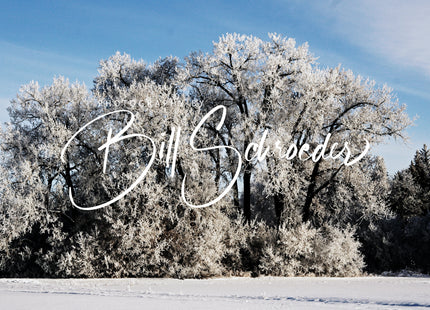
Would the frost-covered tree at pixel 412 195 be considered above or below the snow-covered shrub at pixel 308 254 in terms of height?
above

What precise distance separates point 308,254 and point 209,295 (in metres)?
9.67

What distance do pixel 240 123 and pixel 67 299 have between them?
1476 cm

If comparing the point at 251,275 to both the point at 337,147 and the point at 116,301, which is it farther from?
the point at 116,301

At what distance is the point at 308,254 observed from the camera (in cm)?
2209

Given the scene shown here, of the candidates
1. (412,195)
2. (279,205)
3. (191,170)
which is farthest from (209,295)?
(412,195)

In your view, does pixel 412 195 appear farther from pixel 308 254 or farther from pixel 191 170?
pixel 191 170

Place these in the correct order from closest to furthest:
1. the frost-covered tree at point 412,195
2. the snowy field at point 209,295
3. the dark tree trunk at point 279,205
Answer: the snowy field at point 209,295 → the dark tree trunk at point 279,205 → the frost-covered tree at point 412,195

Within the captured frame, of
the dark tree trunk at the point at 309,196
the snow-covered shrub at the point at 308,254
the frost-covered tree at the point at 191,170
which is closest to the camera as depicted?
the frost-covered tree at the point at 191,170

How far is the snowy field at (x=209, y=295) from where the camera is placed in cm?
1070

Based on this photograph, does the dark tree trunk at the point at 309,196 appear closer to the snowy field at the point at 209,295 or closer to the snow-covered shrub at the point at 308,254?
the snow-covered shrub at the point at 308,254

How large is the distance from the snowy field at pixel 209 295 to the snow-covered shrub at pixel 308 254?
5.10ft

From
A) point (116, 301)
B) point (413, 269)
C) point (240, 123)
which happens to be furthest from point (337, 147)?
point (116, 301)

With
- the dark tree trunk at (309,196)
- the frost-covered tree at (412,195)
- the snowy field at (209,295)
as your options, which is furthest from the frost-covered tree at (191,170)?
the frost-covered tree at (412,195)

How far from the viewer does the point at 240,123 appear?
79.1 feet
